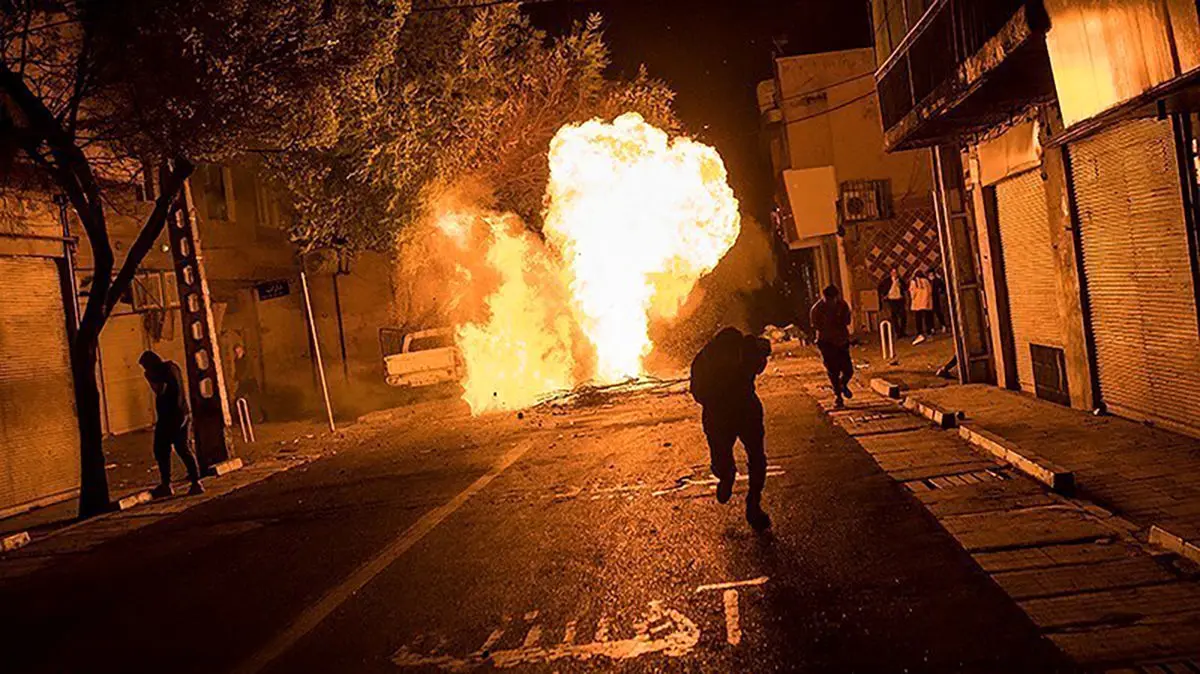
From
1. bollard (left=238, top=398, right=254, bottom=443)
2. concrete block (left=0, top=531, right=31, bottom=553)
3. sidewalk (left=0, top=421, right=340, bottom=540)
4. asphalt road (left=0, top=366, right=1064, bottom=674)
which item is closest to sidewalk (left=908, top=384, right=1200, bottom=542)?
asphalt road (left=0, top=366, right=1064, bottom=674)

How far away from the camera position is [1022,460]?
32.2 ft

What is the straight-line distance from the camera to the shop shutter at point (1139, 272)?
10.1 m

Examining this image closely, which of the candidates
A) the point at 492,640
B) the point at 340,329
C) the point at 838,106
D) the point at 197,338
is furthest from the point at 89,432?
the point at 838,106

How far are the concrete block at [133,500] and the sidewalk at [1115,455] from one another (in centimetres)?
1151

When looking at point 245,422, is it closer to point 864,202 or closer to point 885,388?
point 885,388

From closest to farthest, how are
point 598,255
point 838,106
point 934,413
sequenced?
point 934,413 → point 598,255 → point 838,106

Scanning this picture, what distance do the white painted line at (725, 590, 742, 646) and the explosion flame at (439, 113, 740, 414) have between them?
18078 mm

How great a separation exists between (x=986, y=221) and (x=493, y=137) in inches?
567

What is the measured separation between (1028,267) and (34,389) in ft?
49.4

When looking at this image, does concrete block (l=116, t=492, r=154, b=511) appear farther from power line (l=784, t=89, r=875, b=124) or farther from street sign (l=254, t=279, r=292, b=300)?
power line (l=784, t=89, r=875, b=124)

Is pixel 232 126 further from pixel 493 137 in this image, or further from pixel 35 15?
pixel 493 137

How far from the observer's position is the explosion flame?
26.0 meters

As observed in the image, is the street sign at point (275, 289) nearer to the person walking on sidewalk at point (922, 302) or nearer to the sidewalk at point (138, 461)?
the sidewalk at point (138, 461)

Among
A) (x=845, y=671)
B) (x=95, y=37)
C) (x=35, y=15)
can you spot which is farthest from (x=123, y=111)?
(x=845, y=671)
